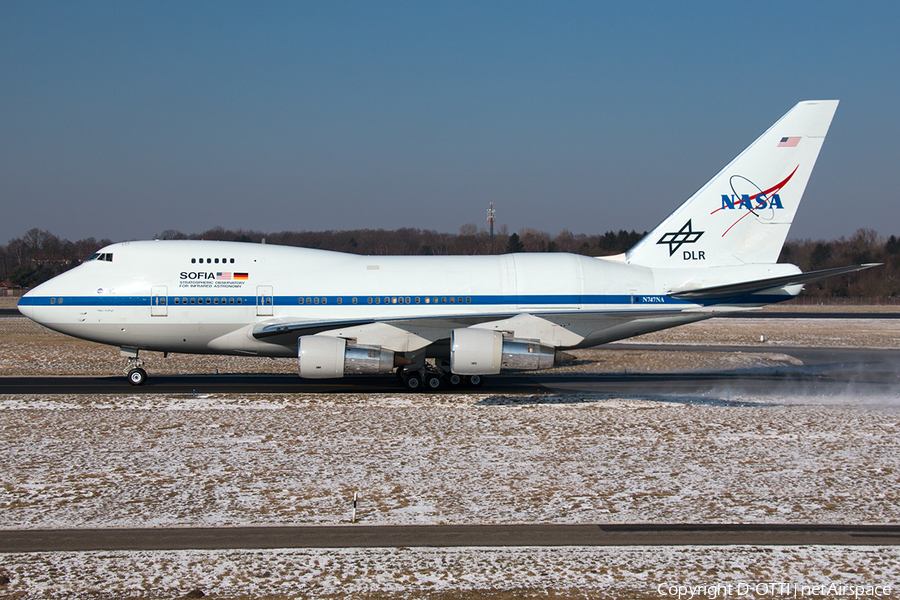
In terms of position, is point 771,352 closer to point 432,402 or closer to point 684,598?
point 432,402

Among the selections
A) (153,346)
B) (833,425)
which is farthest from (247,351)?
(833,425)

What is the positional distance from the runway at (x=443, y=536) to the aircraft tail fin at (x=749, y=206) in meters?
14.4

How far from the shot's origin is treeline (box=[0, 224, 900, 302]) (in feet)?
282

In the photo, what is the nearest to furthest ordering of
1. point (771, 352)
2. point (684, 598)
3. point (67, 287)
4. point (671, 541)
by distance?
point (684, 598) → point (671, 541) → point (67, 287) → point (771, 352)

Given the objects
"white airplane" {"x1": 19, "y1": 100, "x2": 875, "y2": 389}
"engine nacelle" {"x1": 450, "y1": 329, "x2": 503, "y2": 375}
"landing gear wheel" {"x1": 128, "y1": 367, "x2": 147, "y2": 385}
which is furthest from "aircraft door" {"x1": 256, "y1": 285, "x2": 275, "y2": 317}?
"engine nacelle" {"x1": 450, "y1": 329, "x2": 503, "y2": 375}

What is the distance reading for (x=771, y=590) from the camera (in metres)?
8.46

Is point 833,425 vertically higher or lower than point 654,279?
lower

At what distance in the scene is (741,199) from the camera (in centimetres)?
2342

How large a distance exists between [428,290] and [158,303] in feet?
30.5

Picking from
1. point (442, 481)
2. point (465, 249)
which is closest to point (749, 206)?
point (442, 481)

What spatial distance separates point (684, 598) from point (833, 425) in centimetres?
1179

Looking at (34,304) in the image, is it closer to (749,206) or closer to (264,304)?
(264,304)

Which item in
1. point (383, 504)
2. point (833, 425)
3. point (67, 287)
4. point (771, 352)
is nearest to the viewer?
point (383, 504)

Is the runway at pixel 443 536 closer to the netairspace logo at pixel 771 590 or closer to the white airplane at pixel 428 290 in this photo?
the netairspace logo at pixel 771 590
